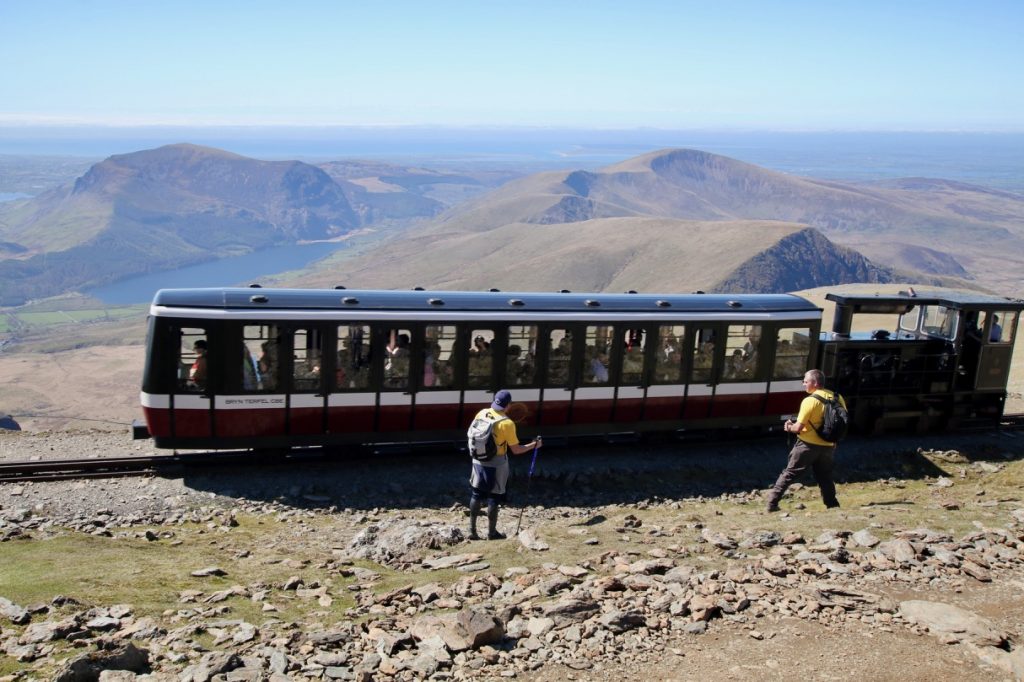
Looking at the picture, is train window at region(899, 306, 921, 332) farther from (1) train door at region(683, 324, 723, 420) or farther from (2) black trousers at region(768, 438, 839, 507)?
(2) black trousers at region(768, 438, 839, 507)

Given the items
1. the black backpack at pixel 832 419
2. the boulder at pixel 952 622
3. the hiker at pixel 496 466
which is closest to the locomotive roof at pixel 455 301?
the hiker at pixel 496 466

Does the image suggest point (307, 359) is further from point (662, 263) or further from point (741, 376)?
point (662, 263)

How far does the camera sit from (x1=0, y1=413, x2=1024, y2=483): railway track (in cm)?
1505

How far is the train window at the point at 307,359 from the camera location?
A: 1540 cm

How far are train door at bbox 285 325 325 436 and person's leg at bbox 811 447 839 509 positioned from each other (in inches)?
346

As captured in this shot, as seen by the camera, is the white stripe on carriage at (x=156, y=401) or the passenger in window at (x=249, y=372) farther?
the passenger in window at (x=249, y=372)

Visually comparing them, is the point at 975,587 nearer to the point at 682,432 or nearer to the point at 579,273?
the point at 682,432

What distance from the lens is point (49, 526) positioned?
12773mm

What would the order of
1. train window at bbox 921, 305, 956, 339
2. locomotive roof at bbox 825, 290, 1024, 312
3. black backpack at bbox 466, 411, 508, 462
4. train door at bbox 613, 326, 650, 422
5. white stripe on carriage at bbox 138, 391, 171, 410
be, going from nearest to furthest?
1. black backpack at bbox 466, 411, 508, 462
2. white stripe on carriage at bbox 138, 391, 171, 410
3. train door at bbox 613, 326, 650, 422
4. locomotive roof at bbox 825, 290, 1024, 312
5. train window at bbox 921, 305, 956, 339

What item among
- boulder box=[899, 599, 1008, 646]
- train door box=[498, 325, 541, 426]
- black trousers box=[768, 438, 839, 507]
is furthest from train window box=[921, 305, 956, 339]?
boulder box=[899, 599, 1008, 646]

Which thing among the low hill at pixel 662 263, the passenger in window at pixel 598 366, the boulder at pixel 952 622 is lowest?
the low hill at pixel 662 263

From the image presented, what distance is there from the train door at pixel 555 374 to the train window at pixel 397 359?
2.70 m

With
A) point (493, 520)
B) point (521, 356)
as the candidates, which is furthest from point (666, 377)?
point (493, 520)

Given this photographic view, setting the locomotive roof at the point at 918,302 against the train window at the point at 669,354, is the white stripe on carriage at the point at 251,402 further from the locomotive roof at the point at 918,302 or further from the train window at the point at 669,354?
the locomotive roof at the point at 918,302
